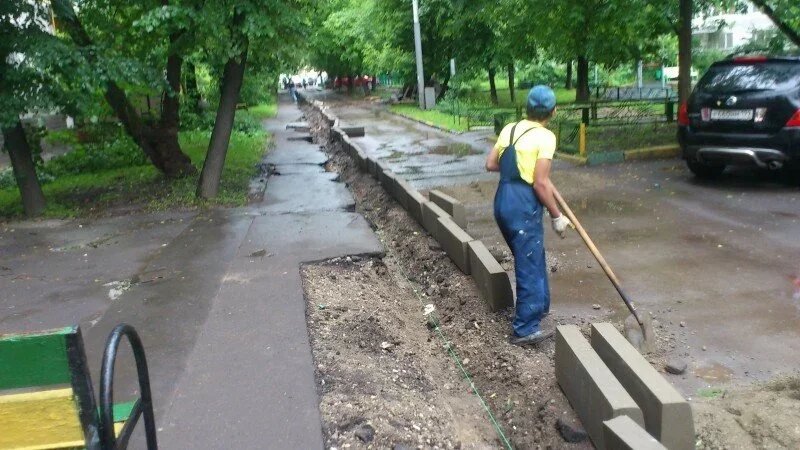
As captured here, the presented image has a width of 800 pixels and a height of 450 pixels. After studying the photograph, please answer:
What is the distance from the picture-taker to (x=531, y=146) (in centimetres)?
459

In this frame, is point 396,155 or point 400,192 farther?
point 396,155

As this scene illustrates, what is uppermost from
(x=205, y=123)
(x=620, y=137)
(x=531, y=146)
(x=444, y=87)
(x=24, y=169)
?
(x=444, y=87)

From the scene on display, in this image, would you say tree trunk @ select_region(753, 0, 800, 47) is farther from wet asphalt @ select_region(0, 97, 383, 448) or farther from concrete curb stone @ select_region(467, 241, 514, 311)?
concrete curb stone @ select_region(467, 241, 514, 311)

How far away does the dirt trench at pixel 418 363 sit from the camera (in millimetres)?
3932

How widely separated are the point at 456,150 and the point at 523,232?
12.0 meters

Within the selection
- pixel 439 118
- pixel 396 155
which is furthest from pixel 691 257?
pixel 439 118

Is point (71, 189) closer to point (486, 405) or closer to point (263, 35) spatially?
point (263, 35)

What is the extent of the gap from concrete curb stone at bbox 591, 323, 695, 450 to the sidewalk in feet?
5.48

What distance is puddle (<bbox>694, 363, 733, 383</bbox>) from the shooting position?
4.32 m

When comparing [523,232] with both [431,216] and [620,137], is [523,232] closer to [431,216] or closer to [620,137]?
[431,216]

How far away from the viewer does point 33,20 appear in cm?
1009

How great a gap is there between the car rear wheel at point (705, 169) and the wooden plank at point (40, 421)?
947cm

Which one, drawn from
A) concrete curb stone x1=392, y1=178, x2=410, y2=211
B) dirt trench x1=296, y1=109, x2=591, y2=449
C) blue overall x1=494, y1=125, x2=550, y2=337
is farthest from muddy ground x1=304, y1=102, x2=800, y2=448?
concrete curb stone x1=392, y1=178, x2=410, y2=211

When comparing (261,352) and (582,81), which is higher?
(582,81)
